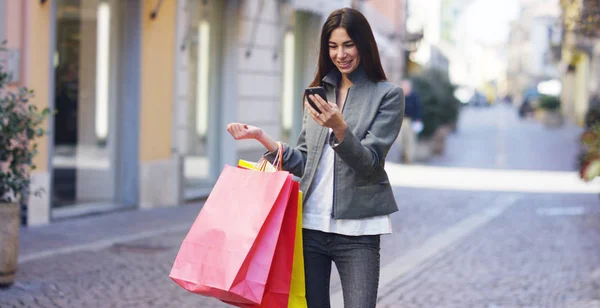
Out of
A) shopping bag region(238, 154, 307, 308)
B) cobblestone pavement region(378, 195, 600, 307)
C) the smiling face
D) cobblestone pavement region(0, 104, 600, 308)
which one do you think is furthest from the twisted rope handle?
cobblestone pavement region(378, 195, 600, 307)

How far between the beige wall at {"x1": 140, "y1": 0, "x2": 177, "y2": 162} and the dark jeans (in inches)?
343

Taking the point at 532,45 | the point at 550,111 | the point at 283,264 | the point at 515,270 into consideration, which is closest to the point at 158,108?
the point at 515,270

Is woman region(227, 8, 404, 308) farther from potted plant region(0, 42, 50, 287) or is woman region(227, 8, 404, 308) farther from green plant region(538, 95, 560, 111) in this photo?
green plant region(538, 95, 560, 111)

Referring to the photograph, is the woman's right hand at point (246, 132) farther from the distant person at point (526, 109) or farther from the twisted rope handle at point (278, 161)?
the distant person at point (526, 109)

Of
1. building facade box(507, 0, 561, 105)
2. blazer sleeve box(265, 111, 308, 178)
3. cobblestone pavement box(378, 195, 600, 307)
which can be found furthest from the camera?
building facade box(507, 0, 561, 105)

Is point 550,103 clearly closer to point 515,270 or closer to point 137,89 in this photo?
point 137,89

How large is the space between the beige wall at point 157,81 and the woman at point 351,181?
8.68m

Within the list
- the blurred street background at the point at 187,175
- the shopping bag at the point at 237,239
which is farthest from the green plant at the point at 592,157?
the shopping bag at the point at 237,239

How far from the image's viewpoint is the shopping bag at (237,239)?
3191 mm

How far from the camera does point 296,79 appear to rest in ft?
60.0

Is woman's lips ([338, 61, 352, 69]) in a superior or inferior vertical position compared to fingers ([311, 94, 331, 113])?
superior

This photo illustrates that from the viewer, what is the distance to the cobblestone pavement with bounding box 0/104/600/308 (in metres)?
6.67

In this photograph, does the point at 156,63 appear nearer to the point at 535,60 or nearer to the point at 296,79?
the point at 296,79

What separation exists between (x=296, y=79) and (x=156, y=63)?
632cm
